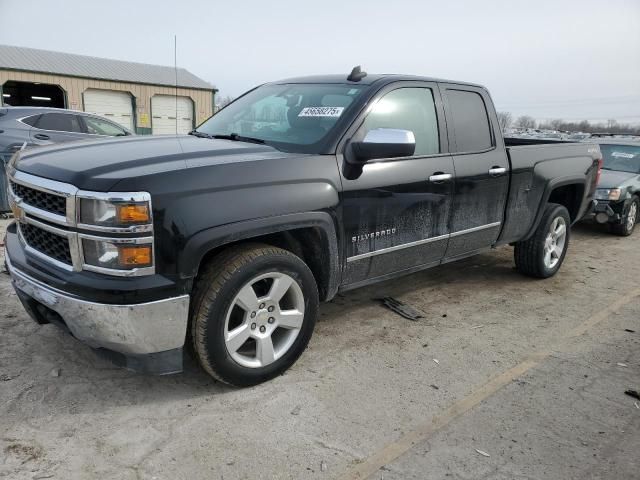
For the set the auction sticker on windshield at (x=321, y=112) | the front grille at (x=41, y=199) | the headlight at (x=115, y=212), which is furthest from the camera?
the auction sticker on windshield at (x=321, y=112)

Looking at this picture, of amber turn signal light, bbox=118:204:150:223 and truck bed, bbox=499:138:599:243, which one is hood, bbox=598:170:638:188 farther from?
amber turn signal light, bbox=118:204:150:223

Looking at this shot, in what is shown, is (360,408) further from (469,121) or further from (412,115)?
(469,121)

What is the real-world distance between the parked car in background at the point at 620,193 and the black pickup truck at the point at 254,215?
14.6ft

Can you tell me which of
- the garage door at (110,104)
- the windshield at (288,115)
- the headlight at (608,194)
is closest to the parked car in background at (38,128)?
the windshield at (288,115)

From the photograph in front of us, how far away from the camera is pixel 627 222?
26.2 feet

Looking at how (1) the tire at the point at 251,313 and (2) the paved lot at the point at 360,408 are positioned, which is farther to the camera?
(1) the tire at the point at 251,313

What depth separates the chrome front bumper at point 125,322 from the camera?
7.86 feet

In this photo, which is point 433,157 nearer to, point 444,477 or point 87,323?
point 444,477

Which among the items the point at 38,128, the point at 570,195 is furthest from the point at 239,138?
the point at 38,128

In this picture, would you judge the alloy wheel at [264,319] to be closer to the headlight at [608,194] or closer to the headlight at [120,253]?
the headlight at [120,253]

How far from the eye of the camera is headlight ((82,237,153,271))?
2354mm

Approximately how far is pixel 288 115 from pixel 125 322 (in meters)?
1.92

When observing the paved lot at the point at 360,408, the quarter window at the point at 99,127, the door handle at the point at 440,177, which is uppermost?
the door handle at the point at 440,177

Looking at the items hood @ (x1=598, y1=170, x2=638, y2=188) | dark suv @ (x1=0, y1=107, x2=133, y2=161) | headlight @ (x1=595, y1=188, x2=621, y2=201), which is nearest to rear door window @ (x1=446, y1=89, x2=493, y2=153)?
headlight @ (x1=595, y1=188, x2=621, y2=201)
